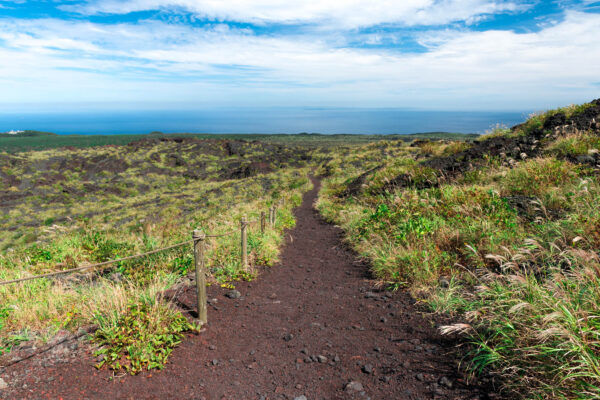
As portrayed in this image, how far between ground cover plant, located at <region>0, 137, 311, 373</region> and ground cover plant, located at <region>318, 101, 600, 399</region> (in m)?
3.29

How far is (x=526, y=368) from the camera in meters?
2.75

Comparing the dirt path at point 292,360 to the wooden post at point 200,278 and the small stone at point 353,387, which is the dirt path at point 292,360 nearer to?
the small stone at point 353,387

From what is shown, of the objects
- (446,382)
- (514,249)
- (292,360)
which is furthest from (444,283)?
(292,360)

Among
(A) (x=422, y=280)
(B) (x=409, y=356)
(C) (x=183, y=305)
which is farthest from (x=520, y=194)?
(C) (x=183, y=305)

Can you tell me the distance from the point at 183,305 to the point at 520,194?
8.79 m

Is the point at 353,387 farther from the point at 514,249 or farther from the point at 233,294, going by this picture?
the point at 514,249

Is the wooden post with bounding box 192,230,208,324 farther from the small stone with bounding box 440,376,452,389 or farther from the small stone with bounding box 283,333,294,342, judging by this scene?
the small stone with bounding box 440,376,452,389

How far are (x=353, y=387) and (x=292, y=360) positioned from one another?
90 centimetres

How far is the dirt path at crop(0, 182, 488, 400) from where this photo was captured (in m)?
3.18

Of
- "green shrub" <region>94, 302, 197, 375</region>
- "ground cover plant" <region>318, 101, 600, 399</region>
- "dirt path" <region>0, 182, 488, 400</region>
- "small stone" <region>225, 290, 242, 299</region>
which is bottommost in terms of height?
"small stone" <region>225, 290, 242, 299</region>

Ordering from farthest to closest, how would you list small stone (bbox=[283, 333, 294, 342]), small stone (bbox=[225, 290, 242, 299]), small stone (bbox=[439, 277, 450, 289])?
1. small stone (bbox=[225, 290, 242, 299])
2. small stone (bbox=[439, 277, 450, 289])
3. small stone (bbox=[283, 333, 294, 342])

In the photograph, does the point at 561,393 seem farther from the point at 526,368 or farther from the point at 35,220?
the point at 35,220

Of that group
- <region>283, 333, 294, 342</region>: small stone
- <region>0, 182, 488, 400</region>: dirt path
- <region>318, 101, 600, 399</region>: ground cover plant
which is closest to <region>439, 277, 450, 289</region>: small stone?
<region>318, 101, 600, 399</region>: ground cover plant

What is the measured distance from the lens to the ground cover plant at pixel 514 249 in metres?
2.71
